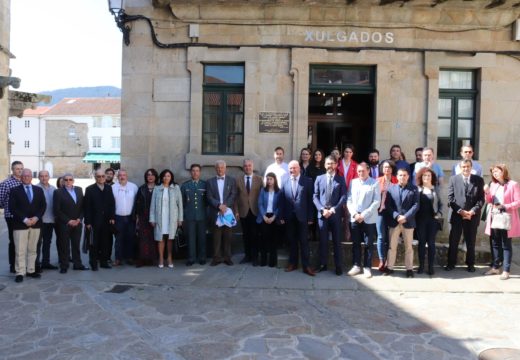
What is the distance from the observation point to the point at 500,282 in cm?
718

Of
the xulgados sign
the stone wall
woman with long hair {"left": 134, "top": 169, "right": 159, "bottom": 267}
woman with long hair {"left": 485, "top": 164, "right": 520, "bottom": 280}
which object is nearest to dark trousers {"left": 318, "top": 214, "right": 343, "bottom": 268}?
woman with long hair {"left": 485, "top": 164, "right": 520, "bottom": 280}

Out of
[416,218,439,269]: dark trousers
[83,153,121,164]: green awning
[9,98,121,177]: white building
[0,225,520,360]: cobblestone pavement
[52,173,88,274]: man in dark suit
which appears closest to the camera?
[0,225,520,360]: cobblestone pavement

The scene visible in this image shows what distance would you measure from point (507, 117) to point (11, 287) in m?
9.66

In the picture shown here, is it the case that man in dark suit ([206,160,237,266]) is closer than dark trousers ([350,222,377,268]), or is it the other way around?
dark trousers ([350,222,377,268])

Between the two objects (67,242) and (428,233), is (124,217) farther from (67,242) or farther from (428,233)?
(428,233)

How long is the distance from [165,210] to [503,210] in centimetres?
557

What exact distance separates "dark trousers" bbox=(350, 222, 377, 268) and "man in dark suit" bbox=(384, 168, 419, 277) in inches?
12.3

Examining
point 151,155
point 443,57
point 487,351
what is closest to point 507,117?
point 443,57

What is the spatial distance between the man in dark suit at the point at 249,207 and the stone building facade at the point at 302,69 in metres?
1.15

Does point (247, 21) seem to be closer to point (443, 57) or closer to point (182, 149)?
point (182, 149)

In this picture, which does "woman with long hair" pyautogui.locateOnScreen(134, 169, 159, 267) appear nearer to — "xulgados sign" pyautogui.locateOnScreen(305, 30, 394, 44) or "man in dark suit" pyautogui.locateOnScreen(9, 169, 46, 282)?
"man in dark suit" pyautogui.locateOnScreen(9, 169, 46, 282)

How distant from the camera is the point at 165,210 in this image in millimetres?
8117

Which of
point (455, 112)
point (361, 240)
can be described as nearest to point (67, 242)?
point (361, 240)

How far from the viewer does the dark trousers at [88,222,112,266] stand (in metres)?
8.03
